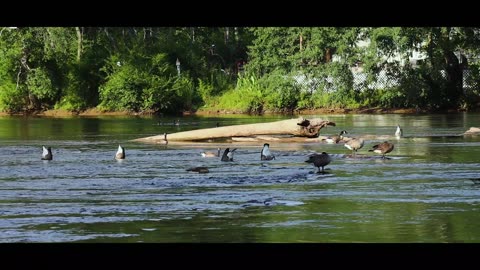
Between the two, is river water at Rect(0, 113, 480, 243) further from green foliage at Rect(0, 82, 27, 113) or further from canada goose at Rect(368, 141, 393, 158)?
green foliage at Rect(0, 82, 27, 113)

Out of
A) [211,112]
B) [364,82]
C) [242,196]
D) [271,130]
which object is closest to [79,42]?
[211,112]

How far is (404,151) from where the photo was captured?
23.1 metres

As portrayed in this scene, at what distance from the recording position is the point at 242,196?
588 inches

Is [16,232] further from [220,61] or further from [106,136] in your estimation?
[220,61]

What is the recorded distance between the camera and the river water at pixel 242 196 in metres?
11.6

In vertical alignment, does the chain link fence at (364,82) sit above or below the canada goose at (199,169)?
above

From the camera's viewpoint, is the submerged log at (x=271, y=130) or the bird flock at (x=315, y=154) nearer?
the bird flock at (x=315, y=154)

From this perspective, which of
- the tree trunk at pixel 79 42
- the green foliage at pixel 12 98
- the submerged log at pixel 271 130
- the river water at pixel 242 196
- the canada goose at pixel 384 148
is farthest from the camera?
the tree trunk at pixel 79 42

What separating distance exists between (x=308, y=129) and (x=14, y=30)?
117 feet

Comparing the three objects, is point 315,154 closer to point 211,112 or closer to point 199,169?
point 199,169

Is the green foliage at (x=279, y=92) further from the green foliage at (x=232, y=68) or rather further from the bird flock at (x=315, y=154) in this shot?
the bird flock at (x=315, y=154)

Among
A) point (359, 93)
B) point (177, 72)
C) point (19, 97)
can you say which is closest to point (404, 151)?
point (359, 93)

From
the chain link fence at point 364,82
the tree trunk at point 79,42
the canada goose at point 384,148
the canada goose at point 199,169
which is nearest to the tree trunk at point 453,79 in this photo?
the chain link fence at point 364,82
